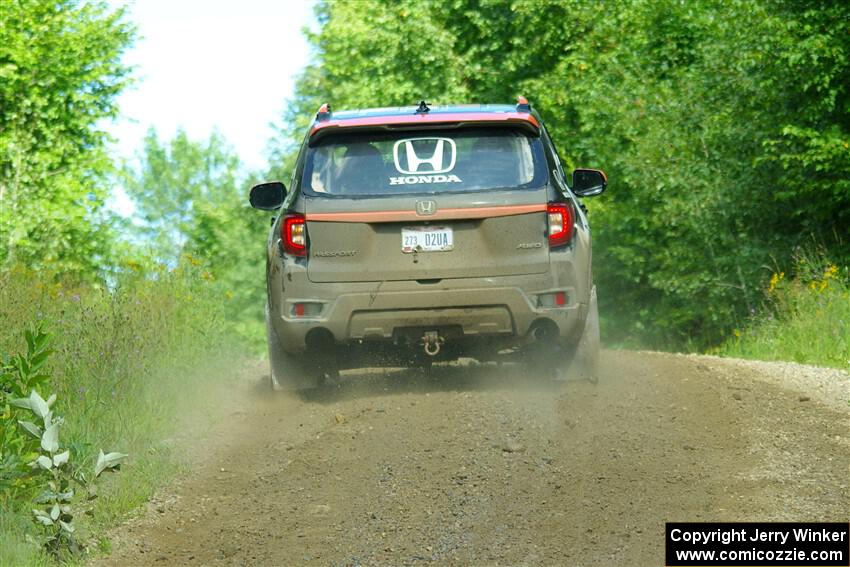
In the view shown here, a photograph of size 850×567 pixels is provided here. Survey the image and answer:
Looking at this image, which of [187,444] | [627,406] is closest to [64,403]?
[187,444]

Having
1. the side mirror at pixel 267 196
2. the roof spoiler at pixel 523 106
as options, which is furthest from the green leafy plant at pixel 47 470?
the roof spoiler at pixel 523 106

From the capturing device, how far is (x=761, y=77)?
20.5 metres

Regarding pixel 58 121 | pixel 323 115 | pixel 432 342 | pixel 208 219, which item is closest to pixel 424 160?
pixel 323 115

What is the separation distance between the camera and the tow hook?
31.3 ft

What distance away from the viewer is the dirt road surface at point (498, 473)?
19.4 feet

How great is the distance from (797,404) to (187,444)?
426 cm

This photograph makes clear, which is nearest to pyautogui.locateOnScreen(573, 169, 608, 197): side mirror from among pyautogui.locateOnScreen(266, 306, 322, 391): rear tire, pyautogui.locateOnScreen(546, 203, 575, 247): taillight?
pyautogui.locateOnScreen(546, 203, 575, 247): taillight

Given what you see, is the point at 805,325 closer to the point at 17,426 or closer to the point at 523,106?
the point at 523,106

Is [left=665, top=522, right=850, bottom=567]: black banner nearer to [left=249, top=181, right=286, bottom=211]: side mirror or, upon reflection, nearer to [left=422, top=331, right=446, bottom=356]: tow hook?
[left=422, top=331, right=446, bottom=356]: tow hook

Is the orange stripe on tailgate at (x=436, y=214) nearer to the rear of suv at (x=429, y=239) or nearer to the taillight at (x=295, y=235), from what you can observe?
the rear of suv at (x=429, y=239)

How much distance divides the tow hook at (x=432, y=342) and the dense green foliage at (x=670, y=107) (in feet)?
34.2

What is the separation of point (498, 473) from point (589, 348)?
3.09m

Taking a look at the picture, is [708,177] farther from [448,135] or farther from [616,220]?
[448,135]

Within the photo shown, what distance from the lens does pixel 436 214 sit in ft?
30.4
